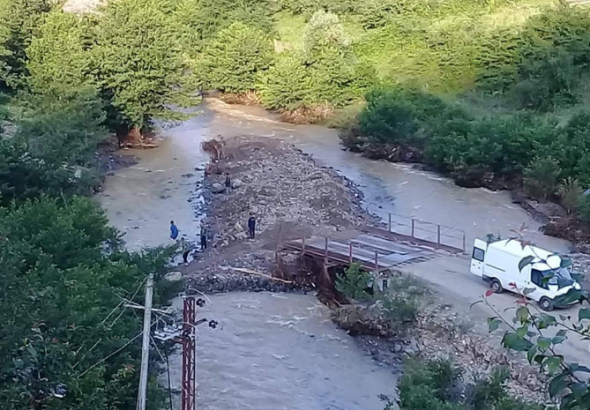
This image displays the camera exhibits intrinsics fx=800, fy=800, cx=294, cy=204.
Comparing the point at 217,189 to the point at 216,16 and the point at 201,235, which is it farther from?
the point at 216,16

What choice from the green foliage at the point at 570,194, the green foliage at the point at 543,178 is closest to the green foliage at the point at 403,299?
the green foliage at the point at 570,194

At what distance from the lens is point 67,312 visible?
12805mm

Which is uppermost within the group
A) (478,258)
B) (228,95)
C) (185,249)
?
(228,95)

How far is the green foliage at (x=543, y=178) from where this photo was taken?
108 ft

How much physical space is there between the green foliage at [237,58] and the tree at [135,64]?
803 cm

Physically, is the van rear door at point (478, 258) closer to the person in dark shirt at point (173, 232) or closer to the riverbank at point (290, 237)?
the riverbank at point (290, 237)

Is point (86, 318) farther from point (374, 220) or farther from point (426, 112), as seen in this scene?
point (426, 112)

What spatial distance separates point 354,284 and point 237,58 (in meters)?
29.3

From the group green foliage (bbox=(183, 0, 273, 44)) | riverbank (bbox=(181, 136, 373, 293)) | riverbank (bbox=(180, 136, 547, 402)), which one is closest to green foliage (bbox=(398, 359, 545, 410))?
riverbank (bbox=(180, 136, 547, 402))

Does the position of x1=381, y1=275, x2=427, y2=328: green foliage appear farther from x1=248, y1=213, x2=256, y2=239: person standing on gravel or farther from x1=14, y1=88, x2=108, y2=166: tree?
x1=14, y1=88, x2=108, y2=166: tree

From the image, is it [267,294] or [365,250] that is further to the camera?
[365,250]

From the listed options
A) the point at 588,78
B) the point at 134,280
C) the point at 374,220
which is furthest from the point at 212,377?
the point at 588,78

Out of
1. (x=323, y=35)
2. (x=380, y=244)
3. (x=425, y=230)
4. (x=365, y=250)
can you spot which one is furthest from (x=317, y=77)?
(x=365, y=250)

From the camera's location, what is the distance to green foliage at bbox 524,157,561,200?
32781 mm
